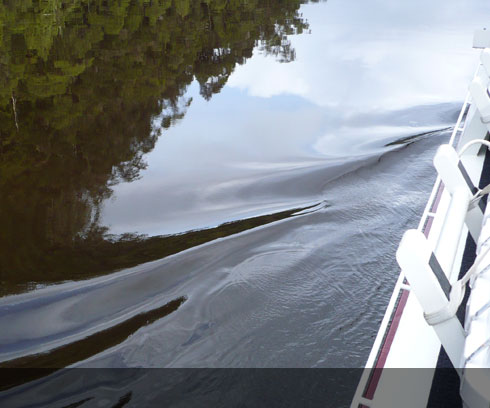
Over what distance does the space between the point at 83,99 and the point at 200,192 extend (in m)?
2.57

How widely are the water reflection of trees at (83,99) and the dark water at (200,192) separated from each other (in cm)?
3

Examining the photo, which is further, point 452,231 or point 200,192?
point 200,192

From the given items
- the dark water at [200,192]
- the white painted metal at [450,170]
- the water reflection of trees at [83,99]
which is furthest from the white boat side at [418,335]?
the water reflection of trees at [83,99]

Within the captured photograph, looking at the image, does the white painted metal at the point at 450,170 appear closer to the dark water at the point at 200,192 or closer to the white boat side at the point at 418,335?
the white boat side at the point at 418,335

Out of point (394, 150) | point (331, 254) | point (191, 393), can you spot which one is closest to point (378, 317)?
point (331, 254)

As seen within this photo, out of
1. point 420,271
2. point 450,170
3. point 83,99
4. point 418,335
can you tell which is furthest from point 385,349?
point 83,99

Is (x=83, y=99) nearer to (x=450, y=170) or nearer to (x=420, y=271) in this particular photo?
(x=450, y=170)

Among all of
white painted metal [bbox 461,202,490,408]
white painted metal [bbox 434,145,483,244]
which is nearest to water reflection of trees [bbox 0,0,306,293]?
white painted metal [bbox 434,145,483,244]

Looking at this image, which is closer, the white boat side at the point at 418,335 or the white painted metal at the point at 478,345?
the white painted metal at the point at 478,345

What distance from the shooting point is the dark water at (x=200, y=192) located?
317 cm

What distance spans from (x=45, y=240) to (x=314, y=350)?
2062 mm

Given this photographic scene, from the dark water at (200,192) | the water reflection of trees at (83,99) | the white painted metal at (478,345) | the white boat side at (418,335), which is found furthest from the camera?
the water reflection of trees at (83,99)

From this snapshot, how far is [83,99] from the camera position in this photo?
22.7 feet

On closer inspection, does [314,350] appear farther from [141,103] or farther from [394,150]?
[141,103]
